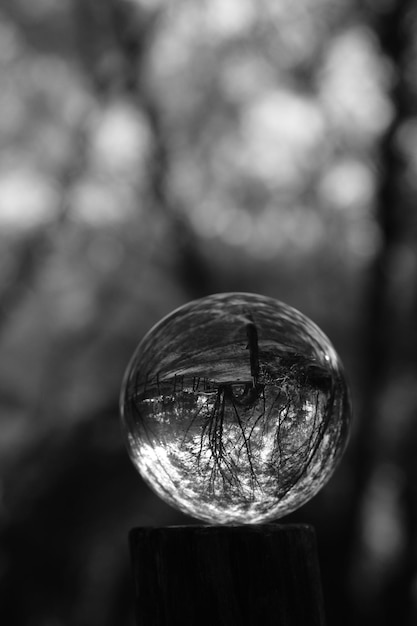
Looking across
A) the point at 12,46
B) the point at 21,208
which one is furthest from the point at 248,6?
the point at 21,208

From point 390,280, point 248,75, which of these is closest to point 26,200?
point 248,75

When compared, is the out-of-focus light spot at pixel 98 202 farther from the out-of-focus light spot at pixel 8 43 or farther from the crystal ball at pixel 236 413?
the crystal ball at pixel 236 413

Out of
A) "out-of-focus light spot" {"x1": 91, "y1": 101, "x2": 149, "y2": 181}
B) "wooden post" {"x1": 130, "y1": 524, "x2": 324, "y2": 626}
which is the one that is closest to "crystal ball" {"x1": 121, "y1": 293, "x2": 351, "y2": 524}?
"wooden post" {"x1": 130, "y1": 524, "x2": 324, "y2": 626}

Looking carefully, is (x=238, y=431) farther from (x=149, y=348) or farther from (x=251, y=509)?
(x=149, y=348)

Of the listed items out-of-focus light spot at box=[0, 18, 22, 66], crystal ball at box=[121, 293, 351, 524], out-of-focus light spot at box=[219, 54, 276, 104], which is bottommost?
crystal ball at box=[121, 293, 351, 524]

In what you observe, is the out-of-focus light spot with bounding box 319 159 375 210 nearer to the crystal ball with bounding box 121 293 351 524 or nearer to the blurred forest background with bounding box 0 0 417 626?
the blurred forest background with bounding box 0 0 417 626

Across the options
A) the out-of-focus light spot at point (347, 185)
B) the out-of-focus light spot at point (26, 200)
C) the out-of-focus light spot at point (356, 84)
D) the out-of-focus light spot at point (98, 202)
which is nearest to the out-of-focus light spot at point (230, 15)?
the out-of-focus light spot at point (356, 84)
